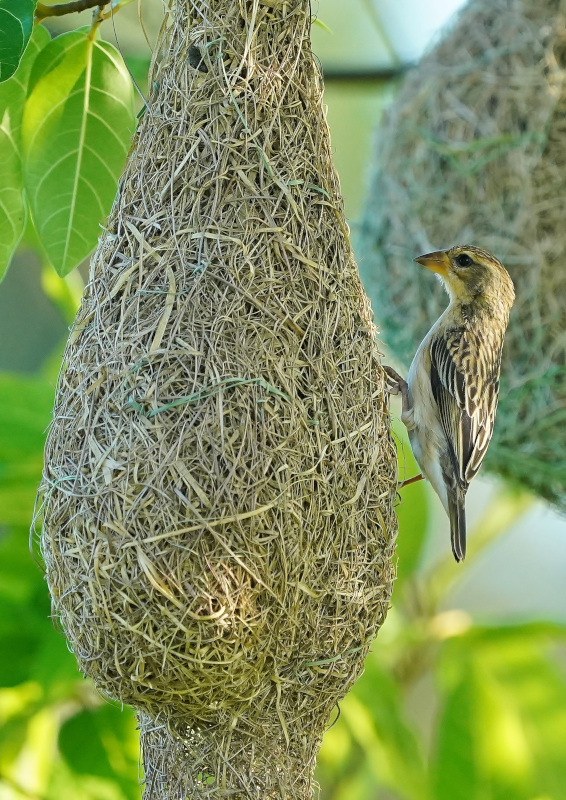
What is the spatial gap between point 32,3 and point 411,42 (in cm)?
211

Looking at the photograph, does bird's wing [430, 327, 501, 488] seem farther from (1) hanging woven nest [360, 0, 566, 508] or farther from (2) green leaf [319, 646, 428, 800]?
(2) green leaf [319, 646, 428, 800]

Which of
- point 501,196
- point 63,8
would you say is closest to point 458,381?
point 501,196

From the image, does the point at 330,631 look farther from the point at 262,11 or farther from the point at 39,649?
the point at 39,649

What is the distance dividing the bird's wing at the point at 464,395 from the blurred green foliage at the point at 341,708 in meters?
0.63

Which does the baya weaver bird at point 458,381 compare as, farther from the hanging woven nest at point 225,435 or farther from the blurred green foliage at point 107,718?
the blurred green foliage at point 107,718

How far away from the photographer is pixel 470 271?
75.9 inches

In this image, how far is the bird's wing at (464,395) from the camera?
183 cm

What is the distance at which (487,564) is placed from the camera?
4.58 meters

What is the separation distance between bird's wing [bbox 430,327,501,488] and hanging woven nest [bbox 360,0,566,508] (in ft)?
1.21

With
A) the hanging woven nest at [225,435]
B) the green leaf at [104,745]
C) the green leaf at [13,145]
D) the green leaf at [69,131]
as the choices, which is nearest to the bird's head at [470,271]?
the hanging woven nest at [225,435]

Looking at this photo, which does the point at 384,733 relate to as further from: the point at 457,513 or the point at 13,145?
the point at 13,145

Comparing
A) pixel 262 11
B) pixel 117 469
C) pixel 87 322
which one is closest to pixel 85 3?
Answer: pixel 262 11

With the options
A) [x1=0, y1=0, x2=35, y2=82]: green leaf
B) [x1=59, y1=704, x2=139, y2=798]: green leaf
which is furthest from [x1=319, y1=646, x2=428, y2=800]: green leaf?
[x1=0, y1=0, x2=35, y2=82]: green leaf

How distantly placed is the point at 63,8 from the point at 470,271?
0.95 meters
